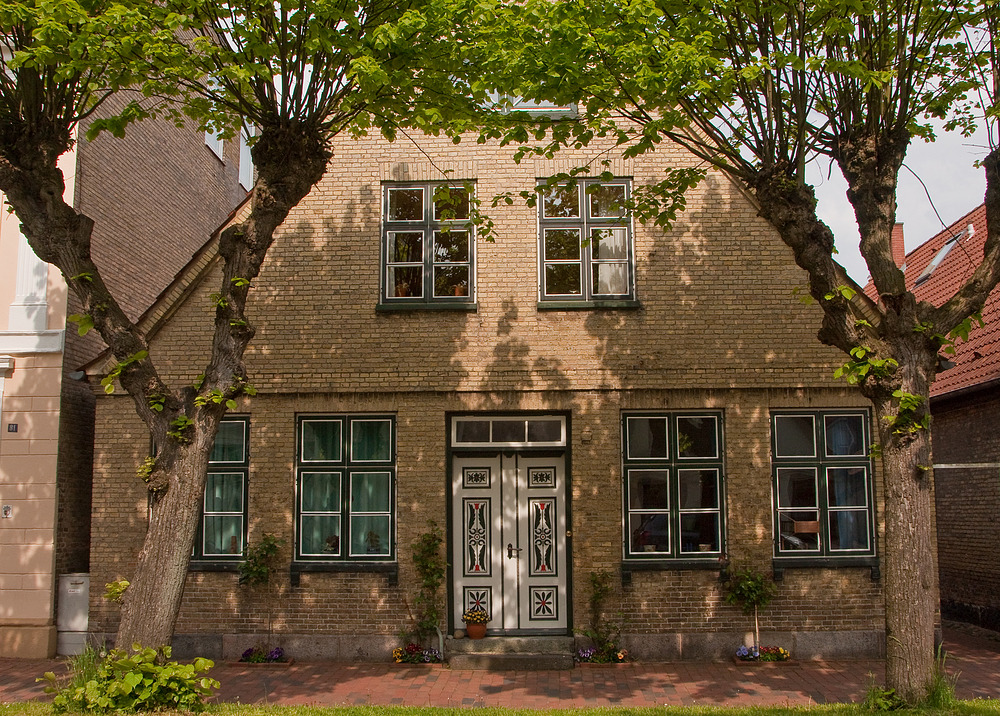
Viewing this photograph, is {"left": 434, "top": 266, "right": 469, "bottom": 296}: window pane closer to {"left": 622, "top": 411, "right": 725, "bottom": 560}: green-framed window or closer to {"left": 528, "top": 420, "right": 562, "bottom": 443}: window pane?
{"left": 528, "top": 420, "right": 562, "bottom": 443}: window pane

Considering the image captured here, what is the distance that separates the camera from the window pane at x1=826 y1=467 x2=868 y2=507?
38.4ft

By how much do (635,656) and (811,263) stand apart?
5605mm

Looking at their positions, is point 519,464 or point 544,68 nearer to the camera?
point 544,68

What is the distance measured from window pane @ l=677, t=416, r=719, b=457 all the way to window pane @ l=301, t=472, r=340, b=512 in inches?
182

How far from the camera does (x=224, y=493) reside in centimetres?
1198

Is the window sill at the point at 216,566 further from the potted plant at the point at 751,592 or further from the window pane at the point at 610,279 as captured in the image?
the potted plant at the point at 751,592

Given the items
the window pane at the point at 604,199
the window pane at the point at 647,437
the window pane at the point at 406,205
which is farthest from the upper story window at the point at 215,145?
the window pane at the point at 647,437

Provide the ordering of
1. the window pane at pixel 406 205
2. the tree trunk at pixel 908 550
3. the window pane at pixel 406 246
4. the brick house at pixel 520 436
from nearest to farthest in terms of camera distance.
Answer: the tree trunk at pixel 908 550, the brick house at pixel 520 436, the window pane at pixel 406 246, the window pane at pixel 406 205

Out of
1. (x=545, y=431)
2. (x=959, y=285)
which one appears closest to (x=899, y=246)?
(x=959, y=285)

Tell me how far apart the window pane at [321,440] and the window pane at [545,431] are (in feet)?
8.57

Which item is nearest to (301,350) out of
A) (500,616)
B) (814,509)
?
(500,616)

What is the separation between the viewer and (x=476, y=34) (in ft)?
27.1

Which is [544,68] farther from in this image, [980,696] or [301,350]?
[980,696]

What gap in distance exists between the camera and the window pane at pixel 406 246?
485 inches
